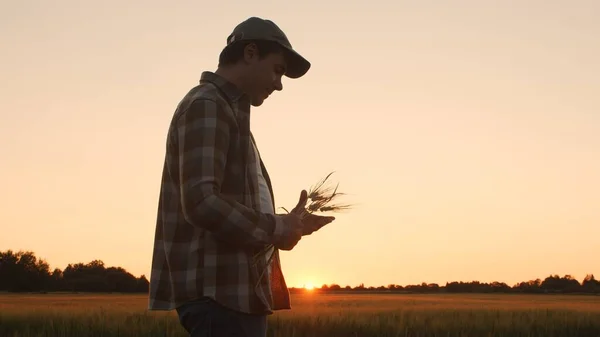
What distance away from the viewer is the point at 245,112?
10.4ft

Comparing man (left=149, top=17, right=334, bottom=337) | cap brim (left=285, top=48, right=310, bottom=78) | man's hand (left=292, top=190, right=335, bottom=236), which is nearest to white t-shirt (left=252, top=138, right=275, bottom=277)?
man (left=149, top=17, right=334, bottom=337)

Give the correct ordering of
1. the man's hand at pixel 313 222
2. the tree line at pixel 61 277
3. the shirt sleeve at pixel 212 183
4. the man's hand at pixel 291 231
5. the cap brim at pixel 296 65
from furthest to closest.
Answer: the tree line at pixel 61 277
the cap brim at pixel 296 65
the man's hand at pixel 313 222
the man's hand at pixel 291 231
the shirt sleeve at pixel 212 183

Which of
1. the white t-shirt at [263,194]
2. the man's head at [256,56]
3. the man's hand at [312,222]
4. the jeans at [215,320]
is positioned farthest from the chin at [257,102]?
the jeans at [215,320]

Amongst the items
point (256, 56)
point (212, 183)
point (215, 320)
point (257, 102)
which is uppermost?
point (256, 56)

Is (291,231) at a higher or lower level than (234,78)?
lower

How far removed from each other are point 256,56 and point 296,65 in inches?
9.1

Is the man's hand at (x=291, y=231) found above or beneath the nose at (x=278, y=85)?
beneath

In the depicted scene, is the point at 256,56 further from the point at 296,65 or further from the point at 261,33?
the point at 296,65

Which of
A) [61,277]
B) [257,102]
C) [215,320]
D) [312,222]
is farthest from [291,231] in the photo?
[61,277]

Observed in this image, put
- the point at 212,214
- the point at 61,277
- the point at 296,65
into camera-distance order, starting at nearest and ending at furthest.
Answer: the point at 212,214 → the point at 296,65 → the point at 61,277

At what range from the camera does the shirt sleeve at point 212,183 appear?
2.89m

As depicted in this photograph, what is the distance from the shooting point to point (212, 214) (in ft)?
9.44

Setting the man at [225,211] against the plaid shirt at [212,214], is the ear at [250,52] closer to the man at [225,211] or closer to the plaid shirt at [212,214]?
the man at [225,211]

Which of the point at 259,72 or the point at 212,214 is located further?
the point at 259,72
